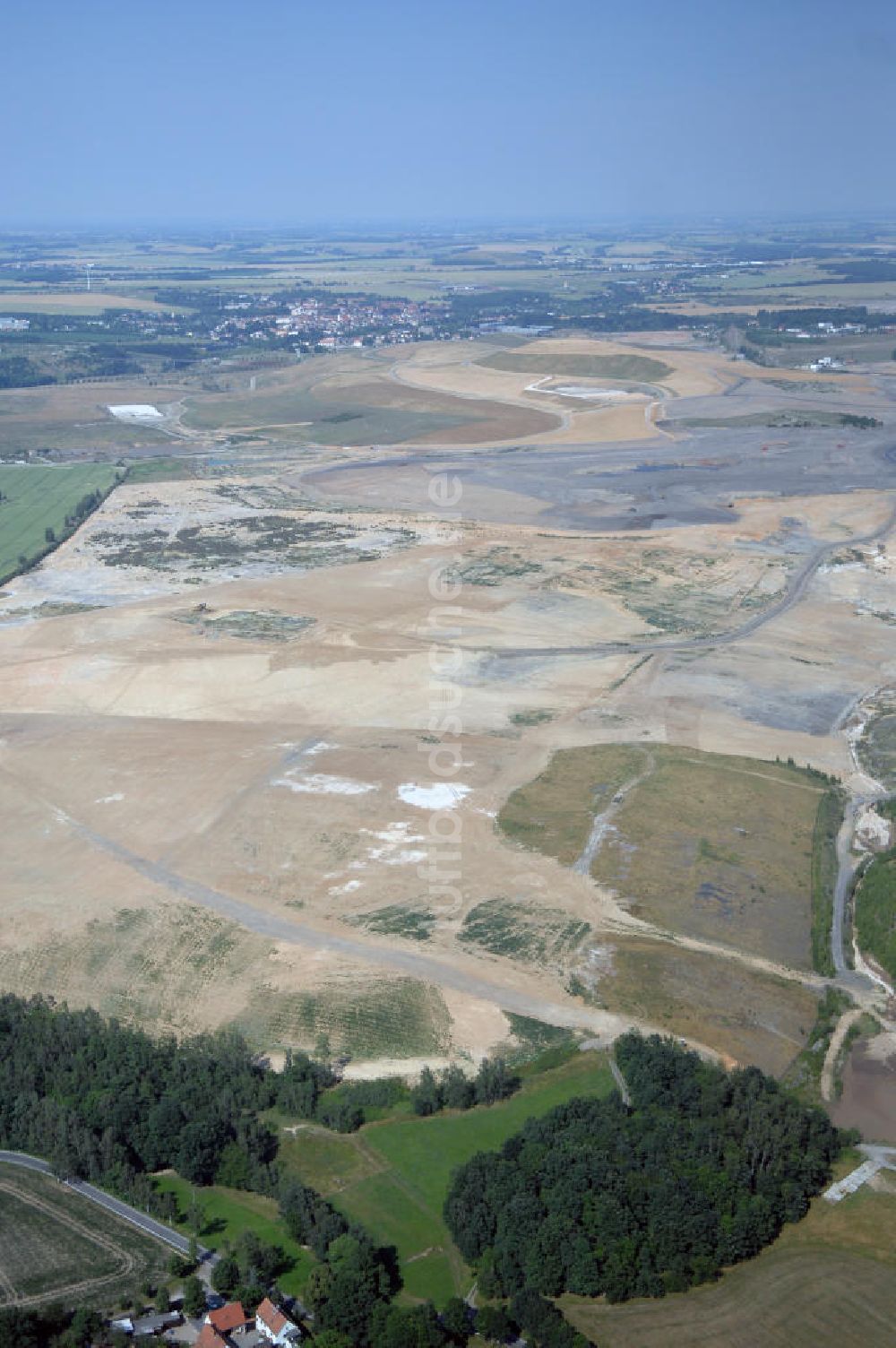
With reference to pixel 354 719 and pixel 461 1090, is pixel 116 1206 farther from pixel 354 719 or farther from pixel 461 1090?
pixel 354 719

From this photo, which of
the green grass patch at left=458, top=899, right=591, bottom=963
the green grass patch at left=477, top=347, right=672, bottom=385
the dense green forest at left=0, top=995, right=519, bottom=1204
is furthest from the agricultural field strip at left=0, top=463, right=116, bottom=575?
the green grass patch at left=477, top=347, right=672, bottom=385

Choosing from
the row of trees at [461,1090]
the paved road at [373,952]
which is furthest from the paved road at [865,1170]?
the row of trees at [461,1090]

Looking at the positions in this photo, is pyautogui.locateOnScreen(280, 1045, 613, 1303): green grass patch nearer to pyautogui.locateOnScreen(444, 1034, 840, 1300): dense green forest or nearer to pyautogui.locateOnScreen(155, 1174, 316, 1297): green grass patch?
pyautogui.locateOnScreen(444, 1034, 840, 1300): dense green forest

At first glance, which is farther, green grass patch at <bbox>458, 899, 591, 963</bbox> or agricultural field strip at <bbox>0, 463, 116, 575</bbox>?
agricultural field strip at <bbox>0, 463, 116, 575</bbox>

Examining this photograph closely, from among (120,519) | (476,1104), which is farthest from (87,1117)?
(120,519)

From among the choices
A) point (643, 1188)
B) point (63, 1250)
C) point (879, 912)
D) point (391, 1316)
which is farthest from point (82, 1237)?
point (879, 912)

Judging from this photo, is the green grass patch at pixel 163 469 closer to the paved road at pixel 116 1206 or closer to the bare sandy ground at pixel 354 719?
the bare sandy ground at pixel 354 719
